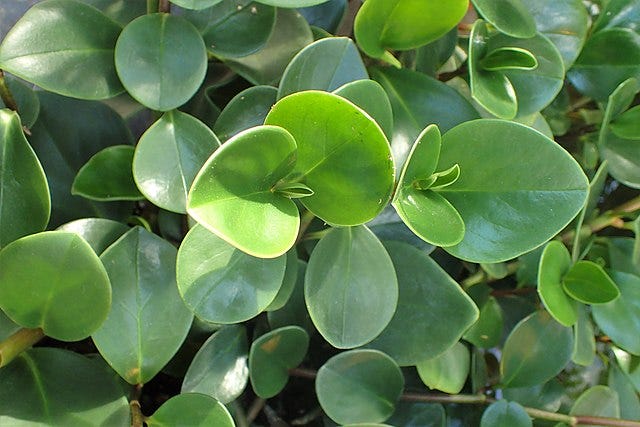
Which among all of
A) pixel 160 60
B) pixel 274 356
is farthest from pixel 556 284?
pixel 160 60

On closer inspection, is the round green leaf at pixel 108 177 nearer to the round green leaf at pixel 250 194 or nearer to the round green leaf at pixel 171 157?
the round green leaf at pixel 171 157

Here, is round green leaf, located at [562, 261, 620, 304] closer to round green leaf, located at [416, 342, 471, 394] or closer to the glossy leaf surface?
round green leaf, located at [416, 342, 471, 394]

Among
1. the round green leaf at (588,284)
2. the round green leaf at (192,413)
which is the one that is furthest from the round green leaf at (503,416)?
the round green leaf at (192,413)

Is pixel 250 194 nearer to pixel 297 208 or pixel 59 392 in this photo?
pixel 297 208

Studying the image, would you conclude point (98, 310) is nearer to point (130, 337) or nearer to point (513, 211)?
point (130, 337)

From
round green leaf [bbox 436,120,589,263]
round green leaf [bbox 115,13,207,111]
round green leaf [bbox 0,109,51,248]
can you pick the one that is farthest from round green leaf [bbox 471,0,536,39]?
round green leaf [bbox 0,109,51,248]
